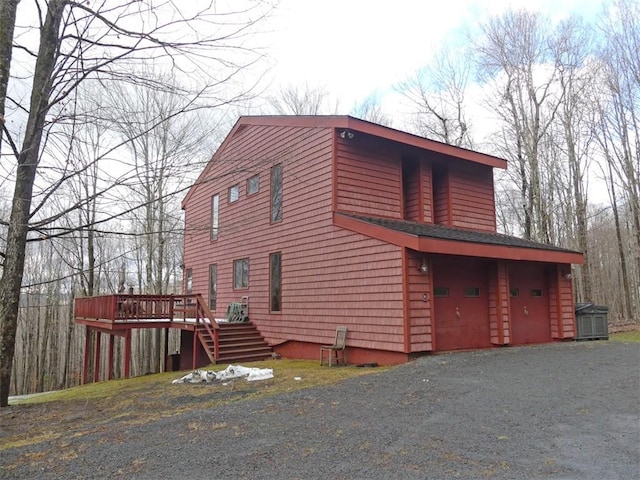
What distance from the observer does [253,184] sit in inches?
532

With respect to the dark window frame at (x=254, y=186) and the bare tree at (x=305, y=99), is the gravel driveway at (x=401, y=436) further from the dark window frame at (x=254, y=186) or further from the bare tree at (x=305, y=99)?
the bare tree at (x=305, y=99)

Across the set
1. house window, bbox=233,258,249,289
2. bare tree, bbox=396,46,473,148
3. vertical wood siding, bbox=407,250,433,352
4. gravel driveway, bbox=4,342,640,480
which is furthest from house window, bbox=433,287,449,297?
bare tree, bbox=396,46,473,148

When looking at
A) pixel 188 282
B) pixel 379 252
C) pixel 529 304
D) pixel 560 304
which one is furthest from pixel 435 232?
pixel 188 282

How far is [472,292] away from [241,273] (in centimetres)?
708

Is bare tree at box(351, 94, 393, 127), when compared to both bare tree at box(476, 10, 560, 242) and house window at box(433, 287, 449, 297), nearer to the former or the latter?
bare tree at box(476, 10, 560, 242)

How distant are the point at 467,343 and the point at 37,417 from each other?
7.73 meters

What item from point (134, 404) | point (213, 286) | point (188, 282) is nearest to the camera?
point (134, 404)

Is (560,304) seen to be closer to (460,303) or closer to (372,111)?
(460,303)

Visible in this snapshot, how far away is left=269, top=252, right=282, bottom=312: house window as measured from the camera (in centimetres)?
1181

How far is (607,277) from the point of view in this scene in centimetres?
2917

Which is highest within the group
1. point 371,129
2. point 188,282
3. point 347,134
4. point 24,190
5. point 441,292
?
point 371,129

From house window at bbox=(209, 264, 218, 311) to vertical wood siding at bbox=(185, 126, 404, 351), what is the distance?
33 centimetres

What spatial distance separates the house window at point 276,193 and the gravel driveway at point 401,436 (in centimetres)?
669

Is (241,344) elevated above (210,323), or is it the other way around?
(210,323)
